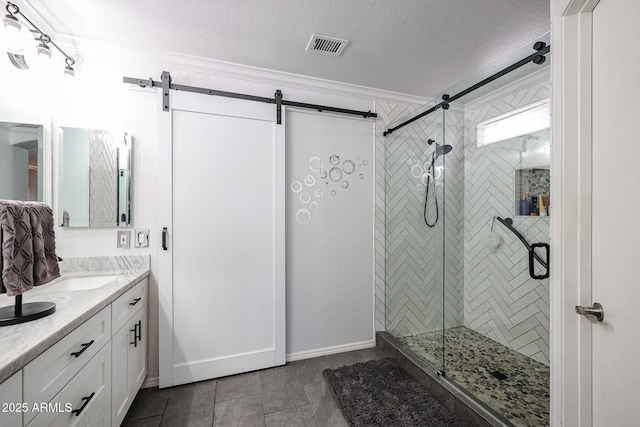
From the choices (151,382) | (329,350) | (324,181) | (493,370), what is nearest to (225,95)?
(324,181)

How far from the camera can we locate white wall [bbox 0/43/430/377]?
1723mm

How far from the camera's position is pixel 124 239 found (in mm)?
1944

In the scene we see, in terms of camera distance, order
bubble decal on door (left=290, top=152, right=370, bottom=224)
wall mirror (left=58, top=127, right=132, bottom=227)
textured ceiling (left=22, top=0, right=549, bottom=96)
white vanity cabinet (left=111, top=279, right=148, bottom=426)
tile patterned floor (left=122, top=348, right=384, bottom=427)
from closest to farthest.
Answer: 1. white vanity cabinet (left=111, top=279, right=148, bottom=426)
2. textured ceiling (left=22, top=0, right=549, bottom=96)
3. tile patterned floor (left=122, top=348, right=384, bottom=427)
4. wall mirror (left=58, top=127, right=132, bottom=227)
5. bubble decal on door (left=290, top=152, right=370, bottom=224)

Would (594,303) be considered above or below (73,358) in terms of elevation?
above

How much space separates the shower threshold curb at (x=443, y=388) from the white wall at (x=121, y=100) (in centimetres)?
200

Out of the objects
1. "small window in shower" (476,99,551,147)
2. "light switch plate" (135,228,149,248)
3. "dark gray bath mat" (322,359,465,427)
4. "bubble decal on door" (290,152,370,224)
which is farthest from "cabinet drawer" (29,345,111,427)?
"small window in shower" (476,99,551,147)

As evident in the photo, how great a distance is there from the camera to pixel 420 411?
1.70 metres

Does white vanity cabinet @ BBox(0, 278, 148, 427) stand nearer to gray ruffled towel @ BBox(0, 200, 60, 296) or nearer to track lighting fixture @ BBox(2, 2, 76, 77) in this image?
gray ruffled towel @ BBox(0, 200, 60, 296)

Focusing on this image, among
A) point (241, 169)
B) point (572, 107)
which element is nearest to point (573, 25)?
point (572, 107)

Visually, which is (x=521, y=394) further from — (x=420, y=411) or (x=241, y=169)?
(x=241, y=169)

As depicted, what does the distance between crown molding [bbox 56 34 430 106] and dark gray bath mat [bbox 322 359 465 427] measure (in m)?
2.52

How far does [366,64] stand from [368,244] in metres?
1.65

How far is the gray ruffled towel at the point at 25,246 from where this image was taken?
38.6 inches

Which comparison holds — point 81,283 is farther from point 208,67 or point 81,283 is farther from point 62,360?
point 208,67
